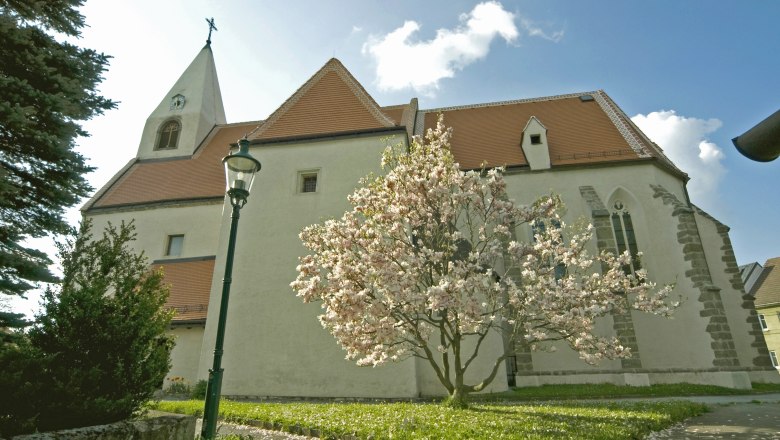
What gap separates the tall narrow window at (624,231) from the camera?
17.3 m

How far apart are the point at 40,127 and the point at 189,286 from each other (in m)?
10.6

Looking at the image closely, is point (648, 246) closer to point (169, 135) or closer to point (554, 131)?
point (554, 131)

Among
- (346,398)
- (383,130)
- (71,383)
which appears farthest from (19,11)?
(346,398)

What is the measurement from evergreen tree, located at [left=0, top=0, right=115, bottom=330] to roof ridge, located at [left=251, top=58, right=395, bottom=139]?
9.18 m

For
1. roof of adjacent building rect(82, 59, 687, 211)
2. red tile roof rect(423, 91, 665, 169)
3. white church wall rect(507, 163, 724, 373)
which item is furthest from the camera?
red tile roof rect(423, 91, 665, 169)

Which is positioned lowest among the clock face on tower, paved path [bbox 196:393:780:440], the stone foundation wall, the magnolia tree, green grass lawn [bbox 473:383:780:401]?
paved path [bbox 196:393:780:440]

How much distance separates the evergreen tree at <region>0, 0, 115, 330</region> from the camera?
7.75 meters

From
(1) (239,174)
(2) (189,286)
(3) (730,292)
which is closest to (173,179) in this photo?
(2) (189,286)

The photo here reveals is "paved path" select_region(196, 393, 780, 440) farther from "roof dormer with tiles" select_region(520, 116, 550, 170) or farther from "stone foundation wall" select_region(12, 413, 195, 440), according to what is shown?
"roof dormer with tiles" select_region(520, 116, 550, 170)

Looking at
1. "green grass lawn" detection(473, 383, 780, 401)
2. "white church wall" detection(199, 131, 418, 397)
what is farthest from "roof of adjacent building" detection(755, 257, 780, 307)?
"white church wall" detection(199, 131, 418, 397)

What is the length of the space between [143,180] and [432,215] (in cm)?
1854

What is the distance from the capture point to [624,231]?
17688mm

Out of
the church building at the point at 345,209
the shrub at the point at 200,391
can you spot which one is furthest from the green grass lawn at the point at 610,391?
the shrub at the point at 200,391

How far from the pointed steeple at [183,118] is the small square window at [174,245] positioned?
5.73 metres
